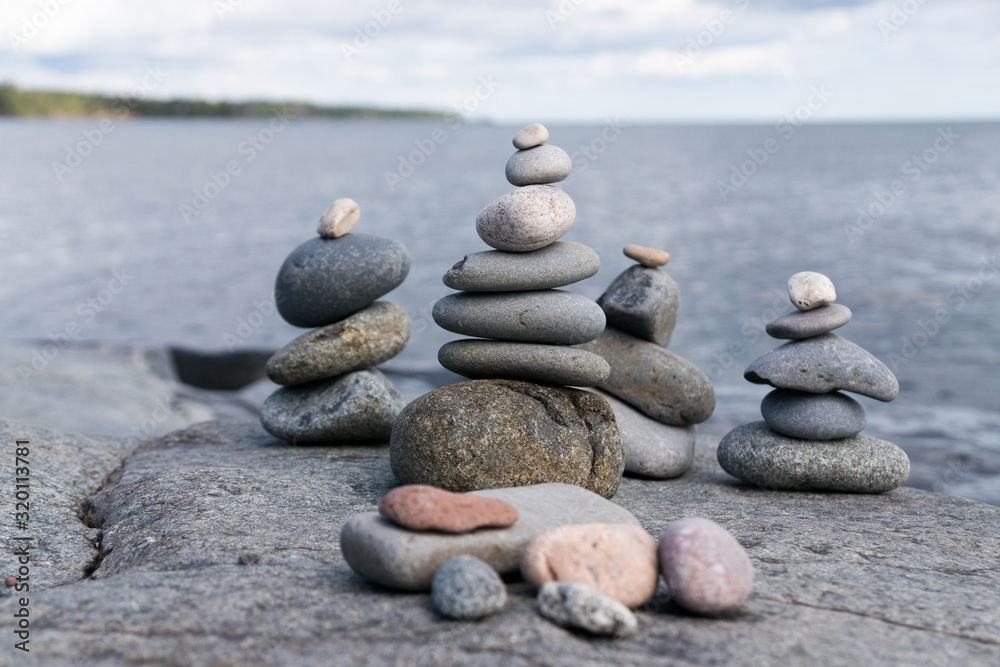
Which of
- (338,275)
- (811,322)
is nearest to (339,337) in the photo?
(338,275)

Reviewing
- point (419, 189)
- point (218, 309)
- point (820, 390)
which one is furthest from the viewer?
point (419, 189)

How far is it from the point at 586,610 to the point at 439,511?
0.76 meters

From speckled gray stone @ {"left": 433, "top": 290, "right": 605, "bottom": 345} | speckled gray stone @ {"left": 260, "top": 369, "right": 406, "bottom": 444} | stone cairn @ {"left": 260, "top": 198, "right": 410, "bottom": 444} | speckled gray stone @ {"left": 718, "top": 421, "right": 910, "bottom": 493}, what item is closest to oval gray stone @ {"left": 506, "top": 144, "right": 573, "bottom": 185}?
speckled gray stone @ {"left": 433, "top": 290, "right": 605, "bottom": 345}

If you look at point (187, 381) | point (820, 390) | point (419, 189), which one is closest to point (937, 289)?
point (820, 390)

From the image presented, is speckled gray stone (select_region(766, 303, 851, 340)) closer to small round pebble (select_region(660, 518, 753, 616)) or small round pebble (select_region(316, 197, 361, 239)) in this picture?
small round pebble (select_region(660, 518, 753, 616))

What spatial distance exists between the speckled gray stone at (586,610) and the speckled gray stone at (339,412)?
3620 millimetres

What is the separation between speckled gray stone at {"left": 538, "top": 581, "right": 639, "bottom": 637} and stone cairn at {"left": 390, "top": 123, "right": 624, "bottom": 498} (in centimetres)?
183

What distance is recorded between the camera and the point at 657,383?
6.34 meters

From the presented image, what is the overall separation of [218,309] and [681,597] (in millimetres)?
16090

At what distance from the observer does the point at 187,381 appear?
12.6 meters

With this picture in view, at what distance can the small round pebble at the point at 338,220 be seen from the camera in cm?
654

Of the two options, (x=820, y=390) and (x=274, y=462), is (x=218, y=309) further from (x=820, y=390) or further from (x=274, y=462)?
(x=820, y=390)

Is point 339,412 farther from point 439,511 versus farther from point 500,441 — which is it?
point 439,511

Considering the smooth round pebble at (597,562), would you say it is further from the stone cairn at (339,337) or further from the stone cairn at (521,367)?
the stone cairn at (339,337)
